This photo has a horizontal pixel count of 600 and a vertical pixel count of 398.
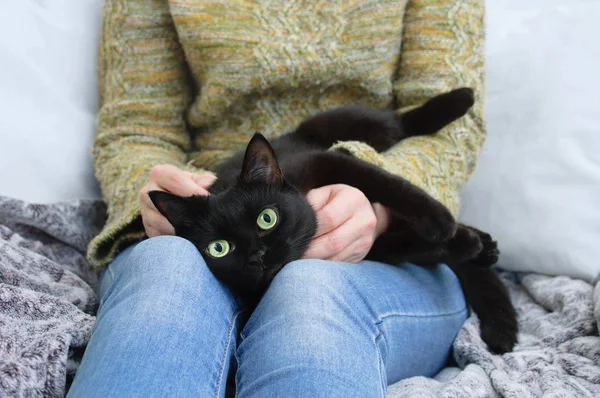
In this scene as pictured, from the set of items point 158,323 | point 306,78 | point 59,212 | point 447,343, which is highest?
point 306,78

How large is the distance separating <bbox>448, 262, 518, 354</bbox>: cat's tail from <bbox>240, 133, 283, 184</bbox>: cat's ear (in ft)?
1.66

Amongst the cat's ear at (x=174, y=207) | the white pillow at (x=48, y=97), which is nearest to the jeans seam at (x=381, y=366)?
the cat's ear at (x=174, y=207)

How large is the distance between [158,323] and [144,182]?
578 mm

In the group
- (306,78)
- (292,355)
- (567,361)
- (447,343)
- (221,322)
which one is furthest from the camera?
(306,78)

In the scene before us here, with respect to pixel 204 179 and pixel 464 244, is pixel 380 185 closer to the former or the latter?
pixel 464 244

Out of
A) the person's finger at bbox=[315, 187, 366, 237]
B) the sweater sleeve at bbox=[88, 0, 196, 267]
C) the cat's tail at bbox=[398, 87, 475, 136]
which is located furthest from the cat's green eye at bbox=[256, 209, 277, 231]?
the cat's tail at bbox=[398, 87, 475, 136]

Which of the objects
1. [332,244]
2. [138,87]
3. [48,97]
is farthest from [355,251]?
[48,97]

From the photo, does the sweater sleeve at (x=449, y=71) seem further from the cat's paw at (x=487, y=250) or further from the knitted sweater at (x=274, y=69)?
the cat's paw at (x=487, y=250)

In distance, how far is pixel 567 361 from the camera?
887 mm

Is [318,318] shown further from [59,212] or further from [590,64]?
[590,64]

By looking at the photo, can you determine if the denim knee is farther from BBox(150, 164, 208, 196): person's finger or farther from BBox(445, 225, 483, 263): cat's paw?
BBox(445, 225, 483, 263): cat's paw

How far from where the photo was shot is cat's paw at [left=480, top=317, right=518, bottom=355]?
1.01 metres

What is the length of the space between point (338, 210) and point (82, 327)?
493mm

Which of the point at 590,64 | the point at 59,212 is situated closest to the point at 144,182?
the point at 59,212
